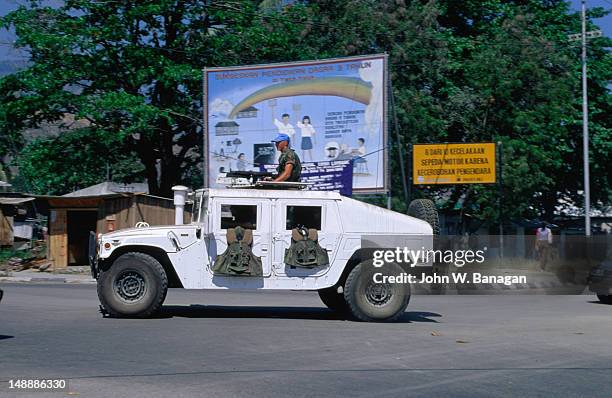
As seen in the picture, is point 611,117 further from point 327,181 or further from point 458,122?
point 327,181

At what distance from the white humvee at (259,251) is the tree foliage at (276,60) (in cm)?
1694

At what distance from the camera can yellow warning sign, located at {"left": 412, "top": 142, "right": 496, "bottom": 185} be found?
31.2 metres

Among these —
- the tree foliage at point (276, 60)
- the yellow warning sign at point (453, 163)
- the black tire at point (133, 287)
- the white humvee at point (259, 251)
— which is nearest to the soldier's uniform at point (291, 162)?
the white humvee at point (259, 251)

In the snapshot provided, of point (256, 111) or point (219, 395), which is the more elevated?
point (256, 111)

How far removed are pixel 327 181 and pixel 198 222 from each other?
1336 centimetres

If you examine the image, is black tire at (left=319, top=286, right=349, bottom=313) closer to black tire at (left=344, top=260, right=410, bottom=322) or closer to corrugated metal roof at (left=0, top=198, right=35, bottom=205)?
black tire at (left=344, top=260, right=410, bottom=322)

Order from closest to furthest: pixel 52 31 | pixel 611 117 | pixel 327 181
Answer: pixel 327 181
pixel 52 31
pixel 611 117

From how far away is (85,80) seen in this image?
31.5 m

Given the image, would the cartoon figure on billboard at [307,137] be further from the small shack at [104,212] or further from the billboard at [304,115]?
the small shack at [104,212]

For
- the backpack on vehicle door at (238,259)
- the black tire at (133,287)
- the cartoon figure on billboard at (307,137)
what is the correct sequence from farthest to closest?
the cartoon figure on billboard at (307,137), the backpack on vehicle door at (238,259), the black tire at (133,287)

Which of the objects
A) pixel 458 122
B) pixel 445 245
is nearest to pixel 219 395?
pixel 445 245

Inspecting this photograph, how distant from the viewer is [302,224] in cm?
1348

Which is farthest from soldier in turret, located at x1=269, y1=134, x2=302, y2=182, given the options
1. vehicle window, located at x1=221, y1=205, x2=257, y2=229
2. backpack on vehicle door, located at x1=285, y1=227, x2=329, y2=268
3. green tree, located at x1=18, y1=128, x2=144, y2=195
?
green tree, located at x1=18, y1=128, x2=144, y2=195

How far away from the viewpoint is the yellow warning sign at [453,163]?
1229 inches
